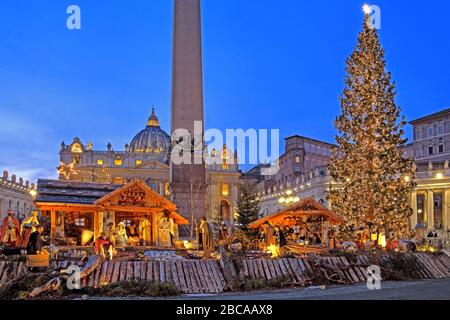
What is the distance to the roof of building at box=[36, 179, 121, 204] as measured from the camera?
24.7 metres

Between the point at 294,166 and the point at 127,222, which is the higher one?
the point at 294,166

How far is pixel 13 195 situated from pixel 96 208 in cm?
7884

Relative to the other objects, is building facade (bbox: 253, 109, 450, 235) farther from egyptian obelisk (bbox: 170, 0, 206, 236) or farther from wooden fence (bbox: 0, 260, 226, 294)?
wooden fence (bbox: 0, 260, 226, 294)

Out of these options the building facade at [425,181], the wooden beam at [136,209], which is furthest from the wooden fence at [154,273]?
the building facade at [425,181]

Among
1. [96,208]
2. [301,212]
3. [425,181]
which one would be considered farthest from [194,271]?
[425,181]

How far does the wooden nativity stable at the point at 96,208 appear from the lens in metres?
24.5

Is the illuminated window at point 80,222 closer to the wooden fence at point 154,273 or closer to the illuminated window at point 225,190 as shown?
the wooden fence at point 154,273

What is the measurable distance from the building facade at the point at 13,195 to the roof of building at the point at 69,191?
202ft

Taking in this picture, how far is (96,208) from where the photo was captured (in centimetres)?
2484

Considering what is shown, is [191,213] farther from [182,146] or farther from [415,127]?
[415,127]

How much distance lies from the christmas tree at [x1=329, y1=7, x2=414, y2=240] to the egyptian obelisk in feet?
24.8

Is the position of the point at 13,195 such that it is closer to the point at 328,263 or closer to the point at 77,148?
the point at 77,148
